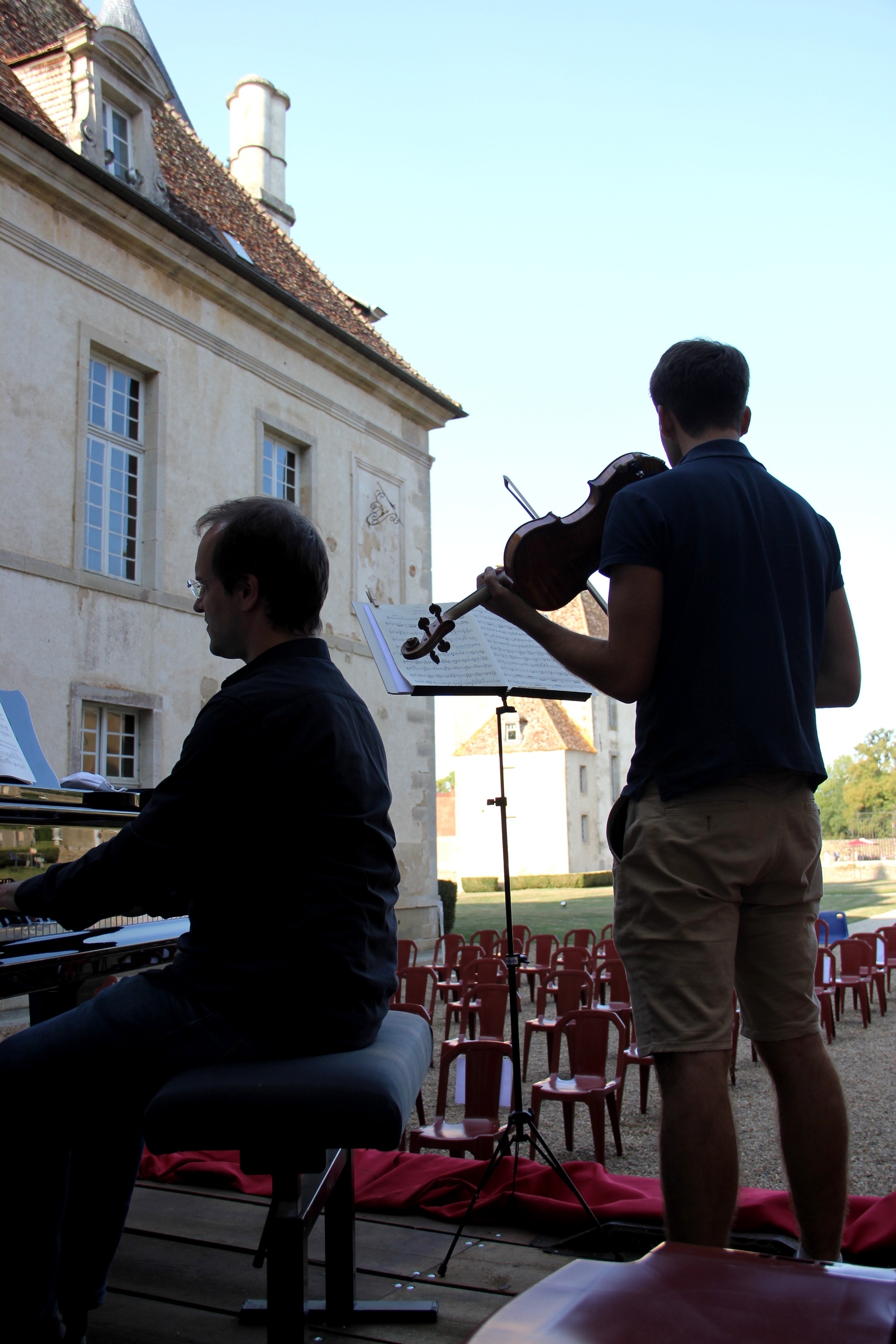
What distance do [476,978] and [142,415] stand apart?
851 cm

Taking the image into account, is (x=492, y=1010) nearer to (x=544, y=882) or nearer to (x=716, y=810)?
(x=716, y=810)

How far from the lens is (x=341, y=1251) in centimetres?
236

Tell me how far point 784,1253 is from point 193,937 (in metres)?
1.79

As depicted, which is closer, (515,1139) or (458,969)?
(515,1139)

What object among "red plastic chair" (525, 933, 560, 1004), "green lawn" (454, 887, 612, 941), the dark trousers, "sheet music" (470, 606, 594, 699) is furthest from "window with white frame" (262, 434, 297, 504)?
the dark trousers

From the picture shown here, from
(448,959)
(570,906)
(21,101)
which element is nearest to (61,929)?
(448,959)

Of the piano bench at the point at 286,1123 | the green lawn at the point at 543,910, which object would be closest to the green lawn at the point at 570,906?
the green lawn at the point at 543,910

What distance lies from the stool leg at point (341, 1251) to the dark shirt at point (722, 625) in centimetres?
117

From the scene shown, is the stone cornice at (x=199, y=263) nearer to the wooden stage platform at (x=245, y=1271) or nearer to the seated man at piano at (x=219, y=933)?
the wooden stage platform at (x=245, y=1271)

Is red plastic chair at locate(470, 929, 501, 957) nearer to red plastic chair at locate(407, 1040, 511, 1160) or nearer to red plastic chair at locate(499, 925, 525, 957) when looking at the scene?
red plastic chair at locate(499, 925, 525, 957)

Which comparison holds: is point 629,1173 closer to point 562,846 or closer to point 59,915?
point 59,915

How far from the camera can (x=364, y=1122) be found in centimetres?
166

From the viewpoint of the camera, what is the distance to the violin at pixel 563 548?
2268mm

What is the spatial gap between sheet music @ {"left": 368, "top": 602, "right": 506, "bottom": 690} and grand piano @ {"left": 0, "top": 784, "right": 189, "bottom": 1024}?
982 mm
